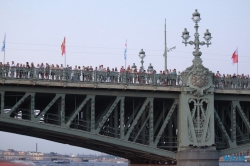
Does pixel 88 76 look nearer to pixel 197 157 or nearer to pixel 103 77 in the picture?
pixel 103 77

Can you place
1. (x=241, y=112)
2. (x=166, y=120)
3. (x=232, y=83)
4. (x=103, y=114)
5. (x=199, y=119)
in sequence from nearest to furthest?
(x=199, y=119) < (x=166, y=120) < (x=103, y=114) < (x=241, y=112) < (x=232, y=83)

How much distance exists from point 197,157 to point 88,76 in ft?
33.2

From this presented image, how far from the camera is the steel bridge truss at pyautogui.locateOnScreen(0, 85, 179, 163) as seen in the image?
33.9m

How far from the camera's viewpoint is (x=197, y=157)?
119 feet

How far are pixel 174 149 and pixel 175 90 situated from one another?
16.9ft

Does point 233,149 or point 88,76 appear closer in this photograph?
point 88,76

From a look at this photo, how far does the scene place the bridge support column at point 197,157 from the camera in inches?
1423

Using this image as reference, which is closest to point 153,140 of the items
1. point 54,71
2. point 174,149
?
point 174,149

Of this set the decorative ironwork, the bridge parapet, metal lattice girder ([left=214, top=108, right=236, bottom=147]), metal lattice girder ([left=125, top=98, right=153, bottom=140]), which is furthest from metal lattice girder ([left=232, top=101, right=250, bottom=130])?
metal lattice girder ([left=125, top=98, right=153, bottom=140])

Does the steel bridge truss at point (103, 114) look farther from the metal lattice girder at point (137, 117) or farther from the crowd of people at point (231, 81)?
the crowd of people at point (231, 81)

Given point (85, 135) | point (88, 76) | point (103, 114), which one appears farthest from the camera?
point (103, 114)

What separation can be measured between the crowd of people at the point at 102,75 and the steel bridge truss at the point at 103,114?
2.95 ft

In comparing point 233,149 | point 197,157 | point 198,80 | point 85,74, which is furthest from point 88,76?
point 233,149

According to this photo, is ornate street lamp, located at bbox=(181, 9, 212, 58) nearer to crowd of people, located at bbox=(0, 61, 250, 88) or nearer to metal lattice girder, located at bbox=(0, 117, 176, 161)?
crowd of people, located at bbox=(0, 61, 250, 88)
